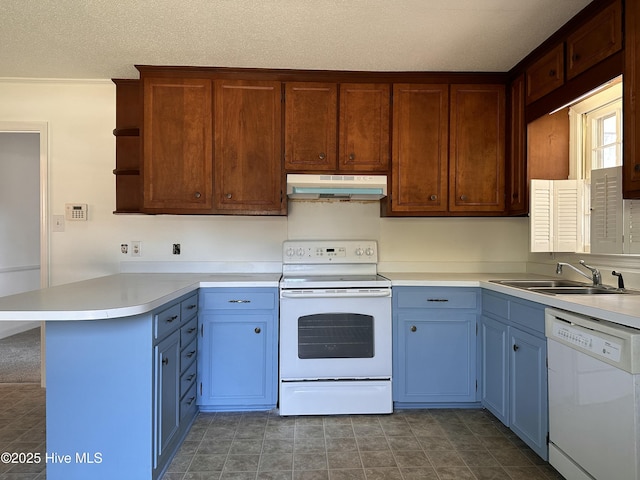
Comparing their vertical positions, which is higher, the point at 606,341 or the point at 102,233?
the point at 102,233

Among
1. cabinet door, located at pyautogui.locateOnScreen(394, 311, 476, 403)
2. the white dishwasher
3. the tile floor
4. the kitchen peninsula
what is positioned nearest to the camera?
the white dishwasher

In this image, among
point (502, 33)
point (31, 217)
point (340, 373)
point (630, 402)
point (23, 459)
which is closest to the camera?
point (630, 402)

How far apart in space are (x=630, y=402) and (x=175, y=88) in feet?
9.76

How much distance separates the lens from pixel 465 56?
2.44 meters

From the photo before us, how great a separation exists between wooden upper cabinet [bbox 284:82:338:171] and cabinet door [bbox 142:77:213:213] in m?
0.57

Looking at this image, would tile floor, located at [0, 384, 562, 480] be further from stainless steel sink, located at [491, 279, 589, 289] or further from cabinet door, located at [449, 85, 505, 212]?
cabinet door, located at [449, 85, 505, 212]

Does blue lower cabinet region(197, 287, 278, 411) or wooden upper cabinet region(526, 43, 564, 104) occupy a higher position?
wooden upper cabinet region(526, 43, 564, 104)

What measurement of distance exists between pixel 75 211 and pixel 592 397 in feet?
11.2

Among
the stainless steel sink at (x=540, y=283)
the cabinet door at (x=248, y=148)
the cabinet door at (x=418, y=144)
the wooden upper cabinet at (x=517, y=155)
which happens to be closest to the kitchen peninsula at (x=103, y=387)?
the stainless steel sink at (x=540, y=283)

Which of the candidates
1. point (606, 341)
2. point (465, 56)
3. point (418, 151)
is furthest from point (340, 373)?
point (465, 56)

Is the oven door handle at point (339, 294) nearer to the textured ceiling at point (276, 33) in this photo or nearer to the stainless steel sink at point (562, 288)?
the stainless steel sink at point (562, 288)

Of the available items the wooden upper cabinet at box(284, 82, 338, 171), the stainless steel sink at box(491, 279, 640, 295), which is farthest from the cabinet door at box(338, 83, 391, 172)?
the stainless steel sink at box(491, 279, 640, 295)

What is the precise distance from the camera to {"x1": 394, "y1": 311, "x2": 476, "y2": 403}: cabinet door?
2459 mm

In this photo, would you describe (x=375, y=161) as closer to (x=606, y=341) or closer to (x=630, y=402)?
(x=606, y=341)
